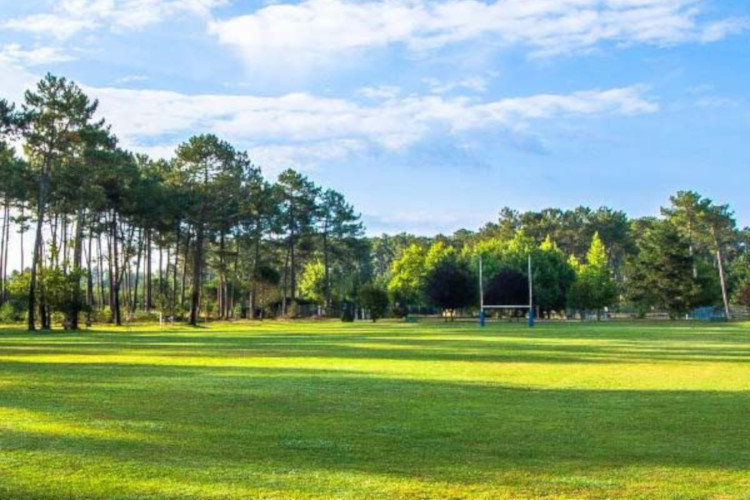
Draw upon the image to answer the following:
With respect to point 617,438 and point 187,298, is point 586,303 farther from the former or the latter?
point 617,438

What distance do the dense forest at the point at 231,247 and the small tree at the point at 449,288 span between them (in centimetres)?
17

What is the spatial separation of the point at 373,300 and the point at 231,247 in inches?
803

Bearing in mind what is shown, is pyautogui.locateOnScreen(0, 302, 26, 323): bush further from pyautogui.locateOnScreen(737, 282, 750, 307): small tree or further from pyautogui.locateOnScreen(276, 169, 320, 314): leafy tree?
pyautogui.locateOnScreen(737, 282, 750, 307): small tree

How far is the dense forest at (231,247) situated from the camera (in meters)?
59.5

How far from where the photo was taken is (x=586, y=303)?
3952 inches

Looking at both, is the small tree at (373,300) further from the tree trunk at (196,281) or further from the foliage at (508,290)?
the tree trunk at (196,281)

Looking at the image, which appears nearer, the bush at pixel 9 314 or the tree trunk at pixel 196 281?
the bush at pixel 9 314

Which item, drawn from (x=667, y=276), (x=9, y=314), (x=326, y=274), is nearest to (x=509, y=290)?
(x=667, y=276)

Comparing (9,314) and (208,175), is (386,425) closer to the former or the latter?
(9,314)

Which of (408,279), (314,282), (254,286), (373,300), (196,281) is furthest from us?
(314,282)

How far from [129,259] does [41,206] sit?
36.2m

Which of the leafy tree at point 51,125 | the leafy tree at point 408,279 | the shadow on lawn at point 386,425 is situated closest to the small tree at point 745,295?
the leafy tree at point 408,279

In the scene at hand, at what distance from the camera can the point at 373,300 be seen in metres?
95.1

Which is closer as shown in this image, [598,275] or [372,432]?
[372,432]
